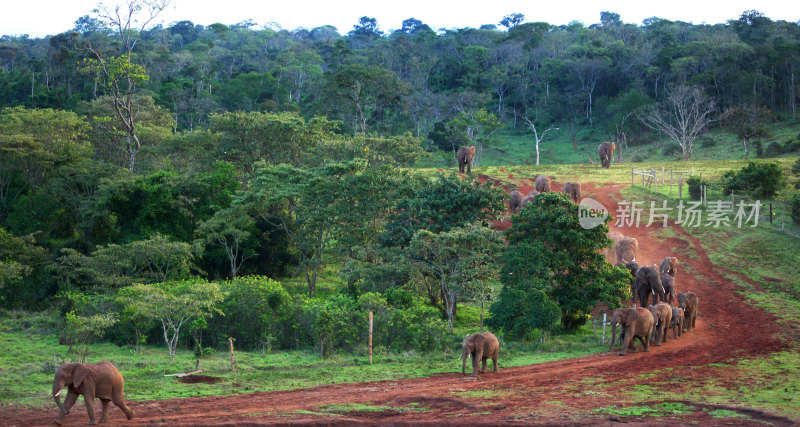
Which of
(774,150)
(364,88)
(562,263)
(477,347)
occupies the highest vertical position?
(364,88)

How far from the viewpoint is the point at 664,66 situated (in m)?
65.9

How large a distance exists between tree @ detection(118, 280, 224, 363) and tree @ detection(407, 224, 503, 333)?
630 cm

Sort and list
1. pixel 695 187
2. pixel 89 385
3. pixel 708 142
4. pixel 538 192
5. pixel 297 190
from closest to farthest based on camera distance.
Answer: pixel 89 385 < pixel 297 190 < pixel 538 192 < pixel 695 187 < pixel 708 142

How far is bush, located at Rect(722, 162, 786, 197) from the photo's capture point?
1265 inches

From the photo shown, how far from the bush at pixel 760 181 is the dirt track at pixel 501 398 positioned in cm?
1323

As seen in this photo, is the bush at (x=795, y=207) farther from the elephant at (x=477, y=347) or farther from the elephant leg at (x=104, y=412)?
the elephant leg at (x=104, y=412)

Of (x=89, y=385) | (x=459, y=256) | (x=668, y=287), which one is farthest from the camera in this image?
(x=668, y=287)

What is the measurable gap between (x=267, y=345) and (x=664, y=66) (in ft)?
182

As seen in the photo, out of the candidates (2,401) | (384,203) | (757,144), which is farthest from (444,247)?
(757,144)

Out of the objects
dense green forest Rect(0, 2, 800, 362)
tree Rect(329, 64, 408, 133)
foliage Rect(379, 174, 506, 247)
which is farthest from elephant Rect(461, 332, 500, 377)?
tree Rect(329, 64, 408, 133)

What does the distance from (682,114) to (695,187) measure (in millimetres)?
18025

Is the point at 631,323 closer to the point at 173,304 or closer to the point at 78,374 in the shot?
the point at 173,304

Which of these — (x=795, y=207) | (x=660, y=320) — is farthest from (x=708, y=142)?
(x=660, y=320)

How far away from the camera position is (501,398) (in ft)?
45.4
